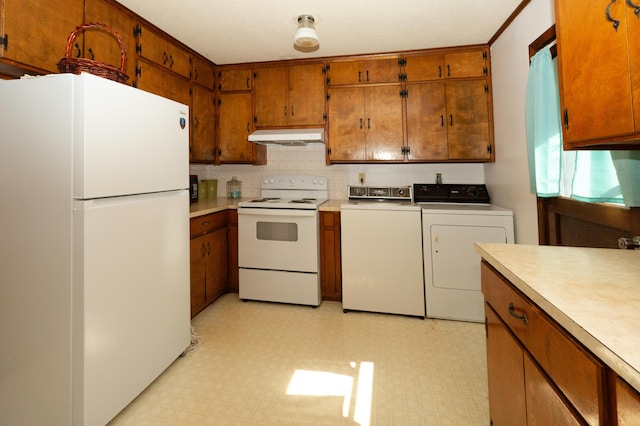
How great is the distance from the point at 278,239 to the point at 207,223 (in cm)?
66

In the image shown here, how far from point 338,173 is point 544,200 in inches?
75.7

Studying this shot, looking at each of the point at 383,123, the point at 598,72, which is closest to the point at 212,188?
the point at 383,123

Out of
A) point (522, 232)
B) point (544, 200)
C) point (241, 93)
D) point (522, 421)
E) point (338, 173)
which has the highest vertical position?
point (241, 93)

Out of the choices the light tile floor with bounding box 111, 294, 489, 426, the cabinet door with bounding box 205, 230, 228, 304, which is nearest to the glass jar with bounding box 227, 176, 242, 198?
the cabinet door with bounding box 205, 230, 228, 304

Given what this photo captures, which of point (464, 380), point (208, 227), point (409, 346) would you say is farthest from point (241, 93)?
point (464, 380)

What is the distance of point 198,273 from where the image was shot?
264 centimetres

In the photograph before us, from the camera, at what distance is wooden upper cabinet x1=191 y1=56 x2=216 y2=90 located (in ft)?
9.62

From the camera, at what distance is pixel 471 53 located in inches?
110

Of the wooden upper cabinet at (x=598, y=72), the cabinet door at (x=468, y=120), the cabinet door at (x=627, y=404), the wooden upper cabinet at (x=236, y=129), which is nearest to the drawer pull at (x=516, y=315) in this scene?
the cabinet door at (x=627, y=404)

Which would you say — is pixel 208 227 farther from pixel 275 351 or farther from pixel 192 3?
pixel 192 3

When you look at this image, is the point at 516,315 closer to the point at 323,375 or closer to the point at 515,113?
the point at 323,375

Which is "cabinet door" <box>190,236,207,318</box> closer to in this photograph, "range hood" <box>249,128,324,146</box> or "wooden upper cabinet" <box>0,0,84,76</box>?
"range hood" <box>249,128,324,146</box>

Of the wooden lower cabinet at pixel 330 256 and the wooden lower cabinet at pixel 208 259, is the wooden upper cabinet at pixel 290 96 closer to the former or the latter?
the wooden lower cabinet at pixel 330 256

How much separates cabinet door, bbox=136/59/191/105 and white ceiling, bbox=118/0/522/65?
13.2 inches
